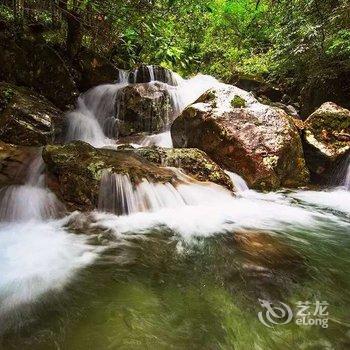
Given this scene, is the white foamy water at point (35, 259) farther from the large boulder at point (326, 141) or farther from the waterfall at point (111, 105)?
the large boulder at point (326, 141)

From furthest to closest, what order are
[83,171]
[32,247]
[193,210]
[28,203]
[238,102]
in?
[238,102], [193,210], [83,171], [28,203], [32,247]

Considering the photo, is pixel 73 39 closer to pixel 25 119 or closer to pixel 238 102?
pixel 25 119

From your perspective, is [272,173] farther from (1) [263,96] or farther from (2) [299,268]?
(1) [263,96]

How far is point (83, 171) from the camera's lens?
4797 millimetres

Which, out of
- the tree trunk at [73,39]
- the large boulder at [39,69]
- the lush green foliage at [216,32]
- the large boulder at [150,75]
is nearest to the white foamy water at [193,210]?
the lush green foliage at [216,32]

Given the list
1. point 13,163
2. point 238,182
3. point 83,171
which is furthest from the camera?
point 238,182

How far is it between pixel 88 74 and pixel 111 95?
4.05 feet

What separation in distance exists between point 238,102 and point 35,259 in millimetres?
5436

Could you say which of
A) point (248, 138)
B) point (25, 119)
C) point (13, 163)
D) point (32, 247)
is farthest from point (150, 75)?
point (32, 247)

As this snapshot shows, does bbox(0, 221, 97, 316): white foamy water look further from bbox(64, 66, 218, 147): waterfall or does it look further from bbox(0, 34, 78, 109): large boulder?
bbox(0, 34, 78, 109): large boulder

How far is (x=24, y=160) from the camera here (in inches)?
216

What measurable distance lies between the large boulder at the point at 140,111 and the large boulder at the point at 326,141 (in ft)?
13.6

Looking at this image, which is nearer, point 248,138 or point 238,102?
point 248,138

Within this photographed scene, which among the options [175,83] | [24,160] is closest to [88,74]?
[175,83]
